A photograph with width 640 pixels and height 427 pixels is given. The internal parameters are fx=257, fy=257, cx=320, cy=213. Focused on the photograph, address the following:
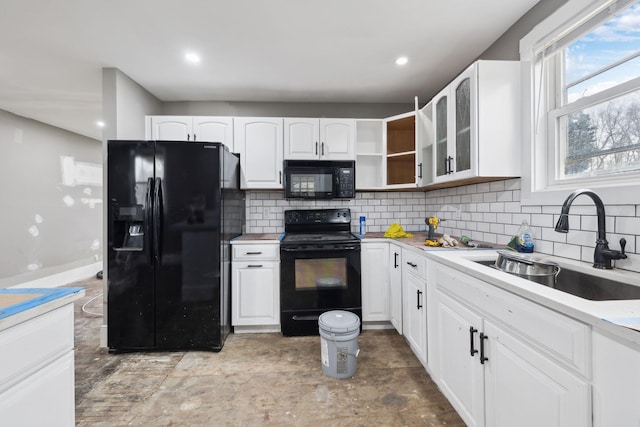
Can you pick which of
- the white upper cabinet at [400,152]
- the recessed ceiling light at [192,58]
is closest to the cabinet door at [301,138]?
the white upper cabinet at [400,152]

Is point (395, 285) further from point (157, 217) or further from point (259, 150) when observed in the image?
point (157, 217)

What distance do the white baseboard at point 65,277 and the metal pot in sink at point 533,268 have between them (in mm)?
5553

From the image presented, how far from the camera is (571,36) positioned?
1.44 m

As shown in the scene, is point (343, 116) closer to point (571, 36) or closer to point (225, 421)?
point (571, 36)

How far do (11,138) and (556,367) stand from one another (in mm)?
5786

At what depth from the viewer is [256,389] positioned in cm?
174

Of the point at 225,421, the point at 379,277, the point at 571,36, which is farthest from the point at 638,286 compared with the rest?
the point at 225,421

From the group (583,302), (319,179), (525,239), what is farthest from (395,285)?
(583,302)

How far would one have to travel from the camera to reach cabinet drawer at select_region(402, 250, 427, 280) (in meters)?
1.82

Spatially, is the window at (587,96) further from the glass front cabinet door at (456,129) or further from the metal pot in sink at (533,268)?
the metal pot in sink at (533,268)

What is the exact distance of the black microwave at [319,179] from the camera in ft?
8.87

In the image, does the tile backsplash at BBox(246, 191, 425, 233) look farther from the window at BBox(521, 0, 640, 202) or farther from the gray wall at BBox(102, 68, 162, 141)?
the window at BBox(521, 0, 640, 202)

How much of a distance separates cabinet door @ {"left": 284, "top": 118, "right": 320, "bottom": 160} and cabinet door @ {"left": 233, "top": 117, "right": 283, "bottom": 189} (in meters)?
0.09

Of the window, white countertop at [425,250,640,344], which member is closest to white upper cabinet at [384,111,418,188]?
the window
